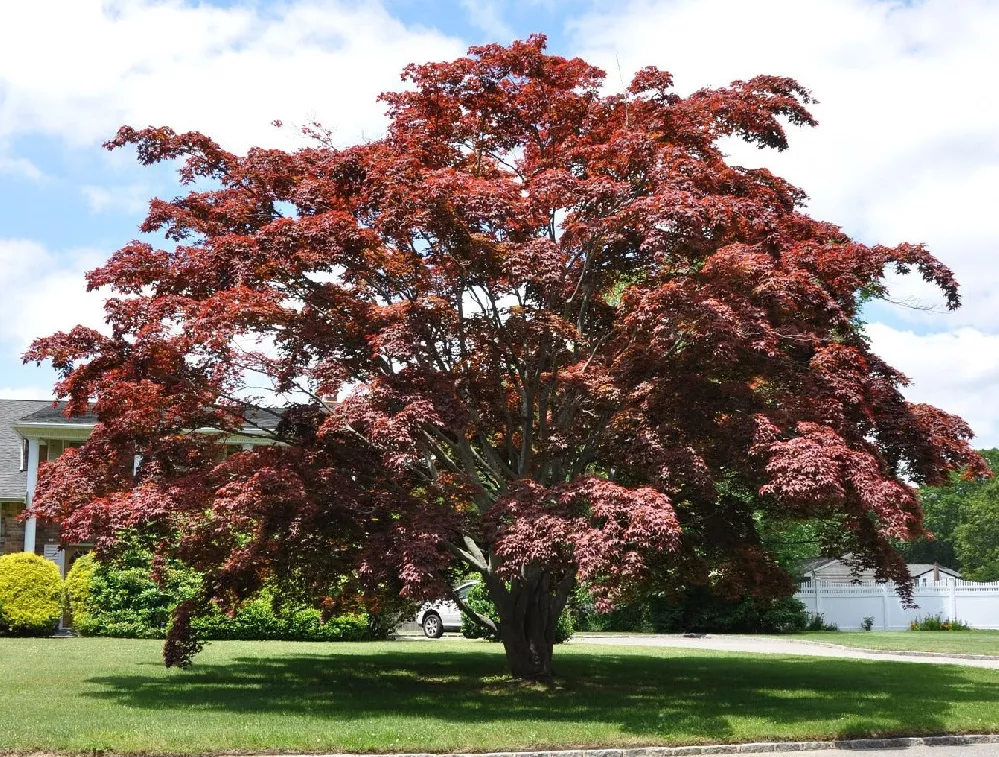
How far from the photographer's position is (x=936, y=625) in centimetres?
3328

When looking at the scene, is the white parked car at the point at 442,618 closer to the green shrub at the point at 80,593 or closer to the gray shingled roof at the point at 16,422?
the gray shingled roof at the point at 16,422

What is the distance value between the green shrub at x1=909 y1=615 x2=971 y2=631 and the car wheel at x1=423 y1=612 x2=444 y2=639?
16454 mm

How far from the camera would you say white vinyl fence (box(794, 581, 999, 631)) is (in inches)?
1335

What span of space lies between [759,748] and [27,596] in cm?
1851

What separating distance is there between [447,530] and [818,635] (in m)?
21.8

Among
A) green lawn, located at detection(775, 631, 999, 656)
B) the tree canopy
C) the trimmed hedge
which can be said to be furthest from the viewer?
the tree canopy

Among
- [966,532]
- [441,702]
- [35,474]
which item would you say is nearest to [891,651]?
[441,702]

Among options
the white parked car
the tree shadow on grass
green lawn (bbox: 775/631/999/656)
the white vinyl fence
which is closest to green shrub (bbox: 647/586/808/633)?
green lawn (bbox: 775/631/999/656)

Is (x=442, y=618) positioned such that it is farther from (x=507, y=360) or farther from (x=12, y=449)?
(x=507, y=360)

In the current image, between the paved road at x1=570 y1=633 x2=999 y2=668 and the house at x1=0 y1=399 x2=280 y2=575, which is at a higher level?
the house at x1=0 y1=399 x2=280 y2=575

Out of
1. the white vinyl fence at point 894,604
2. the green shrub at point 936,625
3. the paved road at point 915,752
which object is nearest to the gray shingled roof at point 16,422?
the paved road at point 915,752

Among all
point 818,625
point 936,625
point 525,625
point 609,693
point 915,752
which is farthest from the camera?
point 818,625

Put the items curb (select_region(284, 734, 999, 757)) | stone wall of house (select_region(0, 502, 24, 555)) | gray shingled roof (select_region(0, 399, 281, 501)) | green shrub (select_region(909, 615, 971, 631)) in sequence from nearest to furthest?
curb (select_region(284, 734, 999, 757)) < gray shingled roof (select_region(0, 399, 281, 501)) < stone wall of house (select_region(0, 502, 24, 555)) < green shrub (select_region(909, 615, 971, 631))

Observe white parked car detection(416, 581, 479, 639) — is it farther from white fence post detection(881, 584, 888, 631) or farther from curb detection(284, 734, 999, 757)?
curb detection(284, 734, 999, 757)
